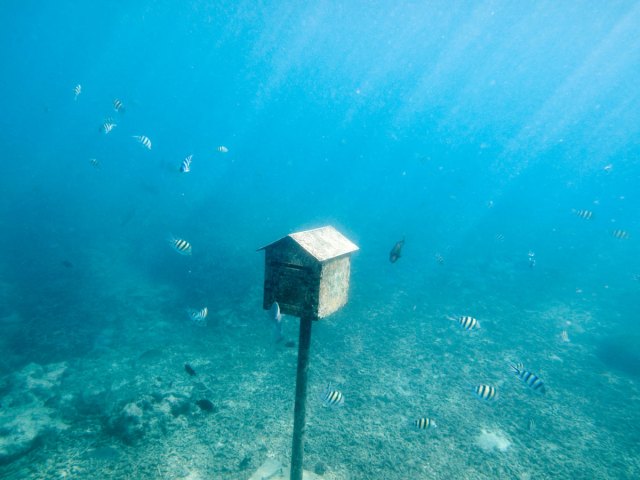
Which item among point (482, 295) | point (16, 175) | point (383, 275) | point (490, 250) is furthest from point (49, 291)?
point (16, 175)

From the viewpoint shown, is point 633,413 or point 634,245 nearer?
point 633,413

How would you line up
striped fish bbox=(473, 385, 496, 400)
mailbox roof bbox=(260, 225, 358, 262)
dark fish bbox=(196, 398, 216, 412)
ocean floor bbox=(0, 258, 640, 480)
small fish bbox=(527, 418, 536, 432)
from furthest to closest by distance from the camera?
1. small fish bbox=(527, 418, 536, 432)
2. dark fish bbox=(196, 398, 216, 412)
3. ocean floor bbox=(0, 258, 640, 480)
4. striped fish bbox=(473, 385, 496, 400)
5. mailbox roof bbox=(260, 225, 358, 262)

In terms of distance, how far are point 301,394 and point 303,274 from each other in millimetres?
1631

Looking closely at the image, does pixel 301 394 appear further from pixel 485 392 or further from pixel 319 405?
pixel 319 405

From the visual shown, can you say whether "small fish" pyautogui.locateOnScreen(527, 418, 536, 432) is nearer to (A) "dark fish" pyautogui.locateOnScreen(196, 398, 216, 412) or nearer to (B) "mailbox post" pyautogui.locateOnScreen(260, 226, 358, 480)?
(B) "mailbox post" pyautogui.locateOnScreen(260, 226, 358, 480)

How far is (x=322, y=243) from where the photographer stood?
3.16m

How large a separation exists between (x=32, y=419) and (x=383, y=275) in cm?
1289

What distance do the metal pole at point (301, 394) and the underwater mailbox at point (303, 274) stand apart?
30 cm

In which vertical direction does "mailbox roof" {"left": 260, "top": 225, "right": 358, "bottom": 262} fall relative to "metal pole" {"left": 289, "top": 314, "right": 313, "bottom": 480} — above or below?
above

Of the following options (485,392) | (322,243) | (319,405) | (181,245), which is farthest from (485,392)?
(181,245)

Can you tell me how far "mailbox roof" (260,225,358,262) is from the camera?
114 inches

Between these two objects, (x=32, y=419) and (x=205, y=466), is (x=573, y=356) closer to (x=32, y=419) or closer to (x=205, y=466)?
(x=205, y=466)

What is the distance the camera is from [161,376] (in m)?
7.24

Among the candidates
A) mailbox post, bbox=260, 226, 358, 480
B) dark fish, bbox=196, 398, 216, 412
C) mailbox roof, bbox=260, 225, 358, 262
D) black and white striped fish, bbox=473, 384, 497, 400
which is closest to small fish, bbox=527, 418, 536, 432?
black and white striped fish, bbox=473, 384, 497, 400
